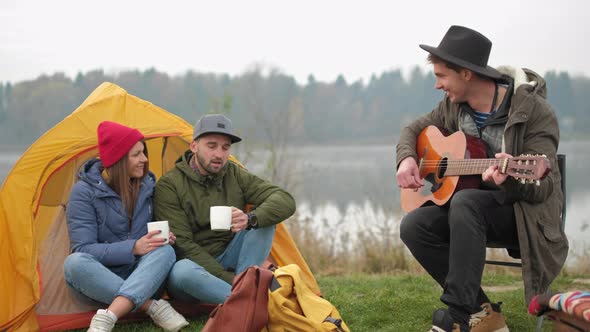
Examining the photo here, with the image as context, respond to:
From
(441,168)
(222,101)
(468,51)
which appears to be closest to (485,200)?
(441,168)

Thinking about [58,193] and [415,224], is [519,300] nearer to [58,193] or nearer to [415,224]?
[415,224]

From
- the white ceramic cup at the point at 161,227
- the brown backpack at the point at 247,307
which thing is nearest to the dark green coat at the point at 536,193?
the brown backpack at the point at 247,307

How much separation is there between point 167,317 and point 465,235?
159 cm

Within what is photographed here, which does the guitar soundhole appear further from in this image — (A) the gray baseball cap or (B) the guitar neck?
(A) the gray baseball cap

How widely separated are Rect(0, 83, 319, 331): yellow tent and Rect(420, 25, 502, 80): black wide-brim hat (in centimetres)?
162

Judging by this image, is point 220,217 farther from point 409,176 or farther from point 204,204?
point 409,176

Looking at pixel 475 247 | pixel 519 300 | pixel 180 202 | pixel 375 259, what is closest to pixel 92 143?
pixel 180 202

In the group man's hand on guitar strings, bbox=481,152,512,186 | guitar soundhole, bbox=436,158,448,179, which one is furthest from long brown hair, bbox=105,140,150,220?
man's hand on guitar strings, bbox=481,152,512,186

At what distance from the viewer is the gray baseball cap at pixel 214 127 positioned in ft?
13.5

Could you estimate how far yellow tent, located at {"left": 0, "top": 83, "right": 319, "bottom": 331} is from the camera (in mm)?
3861

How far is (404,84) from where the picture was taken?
1588cm

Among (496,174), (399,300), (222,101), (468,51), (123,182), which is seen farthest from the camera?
(222,101)

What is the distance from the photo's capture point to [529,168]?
3.18 meters

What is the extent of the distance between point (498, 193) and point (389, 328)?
98 cm
